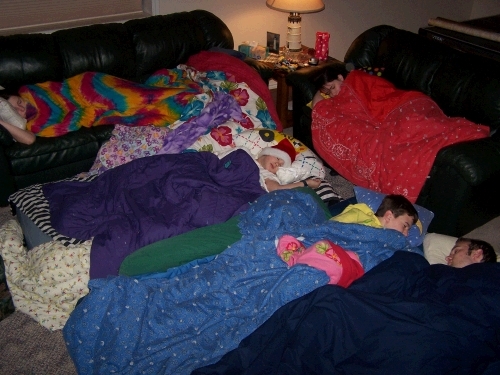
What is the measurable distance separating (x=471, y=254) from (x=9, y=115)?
273cm

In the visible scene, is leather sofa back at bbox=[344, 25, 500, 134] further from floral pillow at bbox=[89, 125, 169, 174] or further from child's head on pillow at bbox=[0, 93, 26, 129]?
child's head on pillow at bbox=[0, 93, 26, 129]

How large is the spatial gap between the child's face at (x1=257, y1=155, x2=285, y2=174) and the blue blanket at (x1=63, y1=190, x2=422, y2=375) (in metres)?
0.77

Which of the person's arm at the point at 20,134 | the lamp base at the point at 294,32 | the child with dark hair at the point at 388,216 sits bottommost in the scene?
the child with dark hair at the point at 388,216

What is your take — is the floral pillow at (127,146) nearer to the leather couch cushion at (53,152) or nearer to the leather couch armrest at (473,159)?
the leather couch cushion at (53,152)

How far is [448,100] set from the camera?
2916 millimetres

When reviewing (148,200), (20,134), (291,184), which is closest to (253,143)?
(291,184)

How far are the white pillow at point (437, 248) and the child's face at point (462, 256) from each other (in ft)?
0.15

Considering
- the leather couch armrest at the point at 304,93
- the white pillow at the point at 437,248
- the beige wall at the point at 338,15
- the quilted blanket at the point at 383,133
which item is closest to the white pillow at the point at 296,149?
the quilted blanket at the point at 383,133

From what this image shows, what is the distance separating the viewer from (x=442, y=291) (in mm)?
1783

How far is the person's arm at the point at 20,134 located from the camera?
8.70 ft

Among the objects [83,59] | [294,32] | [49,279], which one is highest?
[294,32]

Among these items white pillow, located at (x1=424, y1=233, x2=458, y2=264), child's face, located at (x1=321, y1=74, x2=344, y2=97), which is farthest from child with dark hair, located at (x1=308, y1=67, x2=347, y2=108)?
white pillow, located at (x1=424, y1=233, x2=458, y2=264)

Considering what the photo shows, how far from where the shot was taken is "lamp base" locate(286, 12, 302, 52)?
3750mm

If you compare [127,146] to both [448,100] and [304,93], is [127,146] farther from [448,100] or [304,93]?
[448,100]
